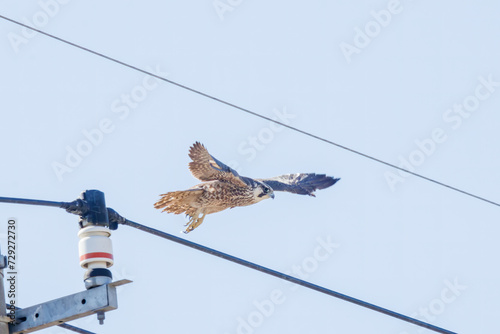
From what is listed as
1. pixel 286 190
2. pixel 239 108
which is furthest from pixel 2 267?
pixel 286 190

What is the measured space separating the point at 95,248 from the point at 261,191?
5.28 metres

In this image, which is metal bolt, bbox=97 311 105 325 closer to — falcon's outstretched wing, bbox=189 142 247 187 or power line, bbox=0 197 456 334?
power line, bbox=0 197 456 334

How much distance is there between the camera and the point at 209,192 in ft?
30.9

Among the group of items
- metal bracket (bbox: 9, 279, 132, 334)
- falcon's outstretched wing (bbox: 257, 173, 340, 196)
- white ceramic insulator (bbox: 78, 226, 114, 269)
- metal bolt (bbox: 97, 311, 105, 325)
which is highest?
falcon's outstretched wing (bbox: 257, 173, 340, 196)

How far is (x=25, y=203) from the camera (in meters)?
4.73

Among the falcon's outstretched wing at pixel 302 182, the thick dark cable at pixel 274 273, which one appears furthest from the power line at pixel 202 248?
the falcon's outstretched wing at pixel 302 182

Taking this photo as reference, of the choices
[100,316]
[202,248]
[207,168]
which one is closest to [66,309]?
[100,316]

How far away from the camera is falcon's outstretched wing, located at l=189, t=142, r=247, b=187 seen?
29.4 ft

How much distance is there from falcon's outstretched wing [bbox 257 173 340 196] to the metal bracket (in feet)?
20.5

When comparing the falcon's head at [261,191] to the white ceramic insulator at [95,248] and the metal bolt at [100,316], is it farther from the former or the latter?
the metal bolt at [100,316]

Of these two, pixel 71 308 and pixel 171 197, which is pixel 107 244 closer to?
pixel 71 308

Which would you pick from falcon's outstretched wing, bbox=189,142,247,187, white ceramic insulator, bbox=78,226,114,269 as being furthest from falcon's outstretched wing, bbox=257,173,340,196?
white ceramic insulator, bbox=78,226,114,269

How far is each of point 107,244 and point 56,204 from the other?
0.35 meters

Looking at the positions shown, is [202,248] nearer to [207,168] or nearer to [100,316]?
[100,316]
